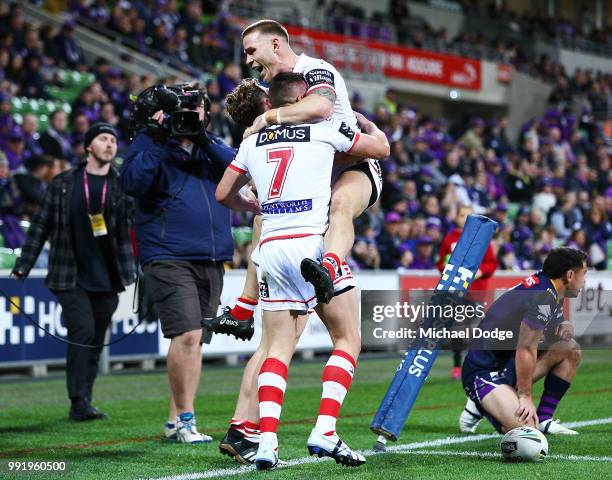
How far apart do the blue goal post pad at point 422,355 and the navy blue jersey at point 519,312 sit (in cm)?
38

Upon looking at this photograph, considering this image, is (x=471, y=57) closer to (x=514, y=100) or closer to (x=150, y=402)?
(x=514, y=100)

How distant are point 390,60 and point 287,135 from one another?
25319 millimetres

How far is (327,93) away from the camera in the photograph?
233 inches

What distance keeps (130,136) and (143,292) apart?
4.71 feet

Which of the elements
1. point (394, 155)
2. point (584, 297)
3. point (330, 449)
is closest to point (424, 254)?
point (584, 297)

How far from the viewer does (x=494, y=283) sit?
672 inches

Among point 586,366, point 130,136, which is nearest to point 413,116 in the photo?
point 586,366

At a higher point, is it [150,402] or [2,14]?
[2,14]

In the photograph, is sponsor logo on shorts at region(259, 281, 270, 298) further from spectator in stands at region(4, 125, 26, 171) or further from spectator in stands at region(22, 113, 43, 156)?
spectator in stands at region(22, 113, 43, 156)

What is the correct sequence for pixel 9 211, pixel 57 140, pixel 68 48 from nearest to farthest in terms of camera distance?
pixel 9 211 → pixel 57 140 → pixel 68 48

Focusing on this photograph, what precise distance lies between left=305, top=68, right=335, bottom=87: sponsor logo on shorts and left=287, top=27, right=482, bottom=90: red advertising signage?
19.4 m

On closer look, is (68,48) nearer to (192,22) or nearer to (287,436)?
(192,22)
